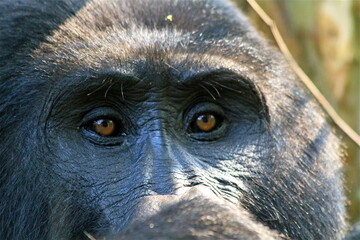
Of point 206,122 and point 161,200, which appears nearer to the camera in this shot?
point 161,200

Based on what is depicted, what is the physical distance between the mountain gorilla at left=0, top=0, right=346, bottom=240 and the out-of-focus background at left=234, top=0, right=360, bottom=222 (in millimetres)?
2845

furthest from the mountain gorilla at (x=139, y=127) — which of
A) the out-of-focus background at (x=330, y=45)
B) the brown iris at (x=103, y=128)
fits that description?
the out-of-focus background at (x=330, y=45)

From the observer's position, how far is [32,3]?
4570 mm

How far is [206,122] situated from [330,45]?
3525 millimetres

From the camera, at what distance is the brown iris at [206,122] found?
434cm

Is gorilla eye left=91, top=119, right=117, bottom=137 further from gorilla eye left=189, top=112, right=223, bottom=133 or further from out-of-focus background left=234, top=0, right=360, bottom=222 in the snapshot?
out-of-focus background left=234, top=0, right=360, bottom=222

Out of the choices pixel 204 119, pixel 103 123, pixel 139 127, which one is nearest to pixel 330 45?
pixel 204 119

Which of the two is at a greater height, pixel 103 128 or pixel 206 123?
pixel 206 123

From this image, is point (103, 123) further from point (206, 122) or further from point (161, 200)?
point (161, 200)

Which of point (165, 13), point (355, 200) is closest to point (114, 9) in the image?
point (165, 13)

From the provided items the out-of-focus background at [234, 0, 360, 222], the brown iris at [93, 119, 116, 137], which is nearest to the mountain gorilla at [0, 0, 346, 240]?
the brown iris at [93, 119, 116, 137]

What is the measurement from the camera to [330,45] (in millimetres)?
7523

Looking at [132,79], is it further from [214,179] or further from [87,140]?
[214,179]

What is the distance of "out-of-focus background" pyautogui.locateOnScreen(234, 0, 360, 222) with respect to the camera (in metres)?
7.50
